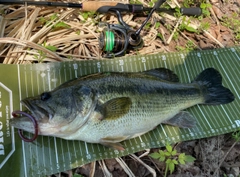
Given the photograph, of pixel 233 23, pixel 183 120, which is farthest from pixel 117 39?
pixel 233 23

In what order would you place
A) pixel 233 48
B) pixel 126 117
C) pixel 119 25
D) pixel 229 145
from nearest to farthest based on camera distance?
1. pixel 126 117
2. pixel 229 145
3. pixel 119 25
4. pixel 233 48

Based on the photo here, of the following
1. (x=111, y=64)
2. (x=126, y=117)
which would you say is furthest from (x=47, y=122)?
(x=111, y=64)

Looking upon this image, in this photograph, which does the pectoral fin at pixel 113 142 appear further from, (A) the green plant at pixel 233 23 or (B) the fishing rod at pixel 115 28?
(A) the green plant at pixel 233 23

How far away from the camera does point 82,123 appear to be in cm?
276

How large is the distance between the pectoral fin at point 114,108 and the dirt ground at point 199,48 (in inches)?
26.2

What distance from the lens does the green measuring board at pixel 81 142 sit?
9.34ft

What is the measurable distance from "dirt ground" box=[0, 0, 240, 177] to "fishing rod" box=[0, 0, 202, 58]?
8.9 inches

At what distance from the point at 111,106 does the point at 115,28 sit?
1.45 metres

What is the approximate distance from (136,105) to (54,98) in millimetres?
899

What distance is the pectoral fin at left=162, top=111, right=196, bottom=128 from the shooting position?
335cm

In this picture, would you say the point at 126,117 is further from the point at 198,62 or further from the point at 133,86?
the point at 198,62

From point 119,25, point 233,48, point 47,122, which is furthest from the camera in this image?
point 233,48

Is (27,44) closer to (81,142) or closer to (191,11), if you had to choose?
(81,142)

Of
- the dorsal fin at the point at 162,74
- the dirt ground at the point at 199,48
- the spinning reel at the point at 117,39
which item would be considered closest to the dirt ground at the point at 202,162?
Result: the dirt ground at the point at 199,48
